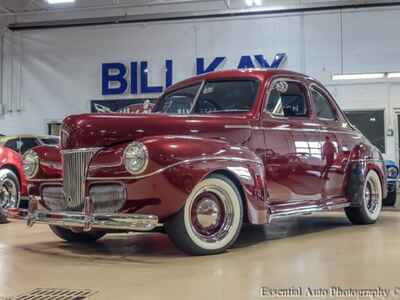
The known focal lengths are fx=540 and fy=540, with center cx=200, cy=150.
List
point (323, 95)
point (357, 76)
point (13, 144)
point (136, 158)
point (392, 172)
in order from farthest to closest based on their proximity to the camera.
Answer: point (357, 76) → point (13, 144) → point (392, 172) → point (323, 95) → point (136, 158)

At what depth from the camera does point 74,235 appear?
205 inches

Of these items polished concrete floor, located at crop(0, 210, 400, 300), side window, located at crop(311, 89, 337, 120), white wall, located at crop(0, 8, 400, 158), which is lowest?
polished concrete floor, located at crop(0, 210, 400, 300)

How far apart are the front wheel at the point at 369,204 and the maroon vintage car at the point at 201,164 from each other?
34cm

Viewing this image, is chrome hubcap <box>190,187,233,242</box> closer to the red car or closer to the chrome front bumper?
the chrome front bumper

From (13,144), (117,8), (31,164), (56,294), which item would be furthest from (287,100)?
(117,8)

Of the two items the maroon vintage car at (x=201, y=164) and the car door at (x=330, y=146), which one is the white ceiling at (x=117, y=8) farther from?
the maroon vintage car at (x=201, y=164)

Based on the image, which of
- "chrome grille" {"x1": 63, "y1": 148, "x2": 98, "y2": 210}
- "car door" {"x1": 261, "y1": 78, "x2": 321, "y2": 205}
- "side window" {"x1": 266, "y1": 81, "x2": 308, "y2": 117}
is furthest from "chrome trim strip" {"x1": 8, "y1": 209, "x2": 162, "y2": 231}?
"side window" {"x1": 266, "y1": 81, "x2": 308, "y2": 117}

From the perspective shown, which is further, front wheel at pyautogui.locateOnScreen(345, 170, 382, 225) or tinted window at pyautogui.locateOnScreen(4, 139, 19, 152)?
tinted window at pyautogui.locateOnScreen(4, 139, 19, 152)

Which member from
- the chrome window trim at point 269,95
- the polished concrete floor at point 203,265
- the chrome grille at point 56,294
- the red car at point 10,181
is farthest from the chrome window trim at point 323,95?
the red car at point 10,181

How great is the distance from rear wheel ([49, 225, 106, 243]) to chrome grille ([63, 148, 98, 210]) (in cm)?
87

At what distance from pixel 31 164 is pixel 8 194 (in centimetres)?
301

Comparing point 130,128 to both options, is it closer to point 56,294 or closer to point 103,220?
point 103,220

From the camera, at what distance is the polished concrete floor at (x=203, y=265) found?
320 centimetres

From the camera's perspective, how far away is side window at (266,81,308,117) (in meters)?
5.16
